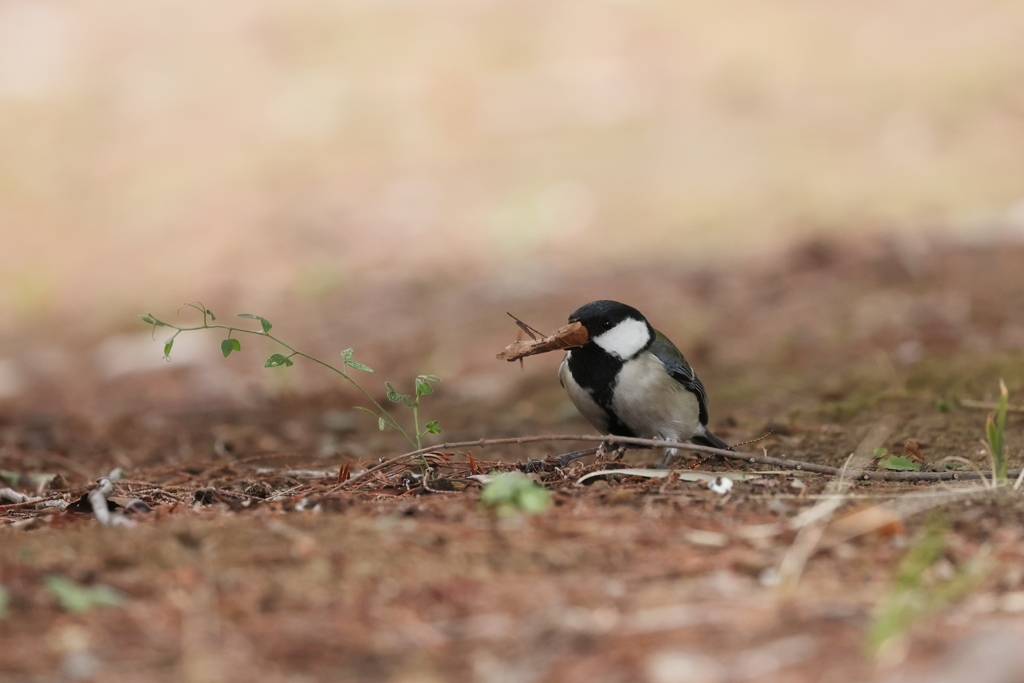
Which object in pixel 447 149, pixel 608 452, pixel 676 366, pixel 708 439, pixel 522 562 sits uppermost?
pixel 447 149

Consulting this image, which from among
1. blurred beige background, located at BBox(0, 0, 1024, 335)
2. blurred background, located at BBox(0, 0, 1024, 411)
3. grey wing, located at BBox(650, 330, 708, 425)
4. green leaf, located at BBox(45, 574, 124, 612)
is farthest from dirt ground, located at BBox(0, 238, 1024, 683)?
blurred beige background, located at BBox(0, 0, 1024, 335)

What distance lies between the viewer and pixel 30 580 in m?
2.24

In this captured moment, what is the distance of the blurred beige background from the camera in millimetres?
9875

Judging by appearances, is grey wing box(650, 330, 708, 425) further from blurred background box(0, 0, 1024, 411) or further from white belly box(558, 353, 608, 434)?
blurred background box(0, 0, 1024, 411)

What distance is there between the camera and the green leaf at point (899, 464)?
3529 mm

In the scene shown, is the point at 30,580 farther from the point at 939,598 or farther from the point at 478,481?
the point at 939,598

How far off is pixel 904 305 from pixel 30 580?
20.4 feet

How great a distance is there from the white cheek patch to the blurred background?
3.17m

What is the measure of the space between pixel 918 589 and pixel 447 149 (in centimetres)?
1072

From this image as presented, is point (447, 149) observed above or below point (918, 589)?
above

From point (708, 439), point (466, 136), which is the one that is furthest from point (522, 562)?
point (466, 136)

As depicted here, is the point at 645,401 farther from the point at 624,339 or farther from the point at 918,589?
the point at 918,589

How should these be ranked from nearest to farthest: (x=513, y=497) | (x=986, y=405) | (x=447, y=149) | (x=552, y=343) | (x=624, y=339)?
(x=513, y=497) < (x=552, y=343) < (x=624, y=339) < (x=986, y=405) < (x=447, y=149)

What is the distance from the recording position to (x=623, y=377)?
3.96 metres
